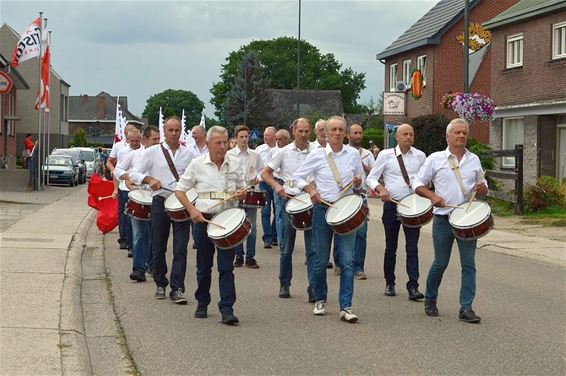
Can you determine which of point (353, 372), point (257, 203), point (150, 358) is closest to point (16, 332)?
point (150, 358)

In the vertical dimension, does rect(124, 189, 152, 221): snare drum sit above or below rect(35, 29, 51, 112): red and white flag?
below

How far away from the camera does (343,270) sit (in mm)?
9734

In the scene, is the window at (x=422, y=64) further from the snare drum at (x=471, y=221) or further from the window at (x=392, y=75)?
the snare drum at (x=471, y=221)

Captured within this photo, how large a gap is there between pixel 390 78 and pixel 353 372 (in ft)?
136

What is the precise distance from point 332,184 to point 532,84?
23111 millimetres

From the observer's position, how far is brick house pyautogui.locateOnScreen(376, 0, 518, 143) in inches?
1667

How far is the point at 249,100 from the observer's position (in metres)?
91.4

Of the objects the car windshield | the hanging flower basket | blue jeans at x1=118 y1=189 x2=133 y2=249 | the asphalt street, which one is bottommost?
the asphalt street

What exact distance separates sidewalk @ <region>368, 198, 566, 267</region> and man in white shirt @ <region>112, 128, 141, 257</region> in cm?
619

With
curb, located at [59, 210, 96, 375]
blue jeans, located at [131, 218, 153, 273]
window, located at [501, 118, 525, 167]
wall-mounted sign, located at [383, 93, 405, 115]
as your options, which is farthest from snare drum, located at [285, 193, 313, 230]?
wall-mounted sign, located at [383, 93, 405, 115]

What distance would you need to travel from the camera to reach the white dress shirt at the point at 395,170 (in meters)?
11.3

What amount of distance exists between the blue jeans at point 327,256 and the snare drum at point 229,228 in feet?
2.67

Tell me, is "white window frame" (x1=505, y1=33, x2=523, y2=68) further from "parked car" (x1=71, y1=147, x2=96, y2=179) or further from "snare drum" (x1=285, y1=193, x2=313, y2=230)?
"parked car" (x1=71, y1=147, x2=96, y2=179)

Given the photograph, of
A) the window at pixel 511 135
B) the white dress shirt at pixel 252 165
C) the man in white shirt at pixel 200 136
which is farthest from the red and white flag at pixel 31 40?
the white dress shirt at pixel 252 165
